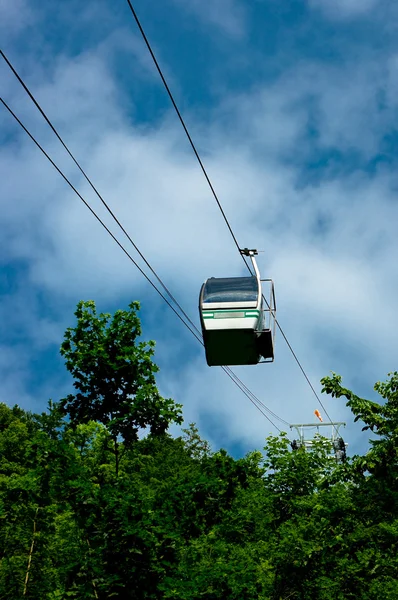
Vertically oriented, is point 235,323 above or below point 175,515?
above

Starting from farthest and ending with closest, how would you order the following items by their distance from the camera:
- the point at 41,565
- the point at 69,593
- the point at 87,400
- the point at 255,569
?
the point at 87,400 < the point at 41,565 < the point at 255,569 < the point at 69,593

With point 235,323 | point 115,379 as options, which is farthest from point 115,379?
point 235,323

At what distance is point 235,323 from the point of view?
15312mm

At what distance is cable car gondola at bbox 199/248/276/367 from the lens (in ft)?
50.3

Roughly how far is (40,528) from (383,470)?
9.39m

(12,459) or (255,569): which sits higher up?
(12,459)

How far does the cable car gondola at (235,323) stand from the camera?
603 inches

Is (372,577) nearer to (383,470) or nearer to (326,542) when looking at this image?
(326,542)

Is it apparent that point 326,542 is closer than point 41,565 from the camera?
Yes

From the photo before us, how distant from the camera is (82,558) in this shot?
14.3 metres

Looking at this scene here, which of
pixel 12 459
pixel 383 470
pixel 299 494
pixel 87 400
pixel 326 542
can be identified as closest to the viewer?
pixel 326 542

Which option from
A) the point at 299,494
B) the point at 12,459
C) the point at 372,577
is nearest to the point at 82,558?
the point at 372,577

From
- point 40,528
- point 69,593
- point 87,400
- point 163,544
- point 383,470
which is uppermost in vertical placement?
point 87,400

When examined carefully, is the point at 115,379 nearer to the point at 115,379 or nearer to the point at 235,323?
the point at 115,379
